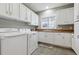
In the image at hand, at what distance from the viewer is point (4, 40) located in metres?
1.20

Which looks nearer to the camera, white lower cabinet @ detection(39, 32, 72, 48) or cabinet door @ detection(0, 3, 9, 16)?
cabinet door @ detection(0, 3, 9, 16)

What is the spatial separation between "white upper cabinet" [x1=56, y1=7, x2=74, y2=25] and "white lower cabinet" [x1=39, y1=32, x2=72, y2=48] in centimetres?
70

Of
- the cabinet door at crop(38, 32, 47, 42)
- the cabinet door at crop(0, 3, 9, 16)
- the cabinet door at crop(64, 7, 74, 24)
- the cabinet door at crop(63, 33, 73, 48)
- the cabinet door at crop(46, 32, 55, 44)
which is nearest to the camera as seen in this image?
the cabinet door at crop(0, 3, 9, 16)

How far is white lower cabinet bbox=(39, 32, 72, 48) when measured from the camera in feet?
10.8

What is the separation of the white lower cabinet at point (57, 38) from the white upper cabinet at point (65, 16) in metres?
0.70

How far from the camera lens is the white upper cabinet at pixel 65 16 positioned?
11.9 ft

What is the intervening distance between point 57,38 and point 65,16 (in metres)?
1.11

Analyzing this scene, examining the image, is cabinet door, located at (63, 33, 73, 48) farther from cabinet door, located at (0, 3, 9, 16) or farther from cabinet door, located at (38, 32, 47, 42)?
cabinet door, located at (0, 3, 9, 16)

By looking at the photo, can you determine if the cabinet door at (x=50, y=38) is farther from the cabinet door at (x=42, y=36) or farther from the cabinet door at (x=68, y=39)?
the cabinet door at (x=68, y=39)

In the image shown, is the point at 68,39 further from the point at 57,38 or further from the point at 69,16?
the point at 69,16

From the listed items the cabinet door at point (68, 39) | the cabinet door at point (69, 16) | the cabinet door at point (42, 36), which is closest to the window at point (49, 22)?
the cabinet door at point (42, 36)

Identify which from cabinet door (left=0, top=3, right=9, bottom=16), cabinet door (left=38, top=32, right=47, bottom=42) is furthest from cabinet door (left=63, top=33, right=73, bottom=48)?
cabinet door (left=0, top=3, right=9, bottom=16)

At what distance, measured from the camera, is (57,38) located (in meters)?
3.71

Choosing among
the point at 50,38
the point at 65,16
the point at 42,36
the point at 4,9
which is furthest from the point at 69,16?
the point at 4,9
